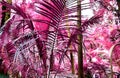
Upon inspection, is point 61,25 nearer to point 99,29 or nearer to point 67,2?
point 67,2

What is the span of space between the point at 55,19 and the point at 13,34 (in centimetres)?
61

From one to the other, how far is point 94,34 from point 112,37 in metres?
0.21

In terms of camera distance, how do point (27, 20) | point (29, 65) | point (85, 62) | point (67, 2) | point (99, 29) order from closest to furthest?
point (67, 2)
point (27, 20)
point (29, 65)
point (85, 62)
point (99, 29)

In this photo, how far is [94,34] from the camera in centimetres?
332

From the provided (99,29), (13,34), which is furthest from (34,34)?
(99,29)

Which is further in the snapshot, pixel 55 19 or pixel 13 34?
pixel 13 34

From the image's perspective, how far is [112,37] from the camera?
125 inches

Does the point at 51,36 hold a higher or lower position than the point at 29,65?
higher

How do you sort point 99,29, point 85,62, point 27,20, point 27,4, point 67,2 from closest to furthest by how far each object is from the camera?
point 67,2 → point 27,20 → point 27,4 → point 85,62 → point 99,29

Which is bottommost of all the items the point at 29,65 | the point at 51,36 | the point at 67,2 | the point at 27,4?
the point at 29,65

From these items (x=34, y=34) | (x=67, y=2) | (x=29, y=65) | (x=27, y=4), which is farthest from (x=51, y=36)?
(x=27, y=4)

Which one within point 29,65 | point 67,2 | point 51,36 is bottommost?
point 29,65

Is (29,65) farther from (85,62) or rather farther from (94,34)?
(94,34)

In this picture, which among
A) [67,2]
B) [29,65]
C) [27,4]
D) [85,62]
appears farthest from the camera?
[85,62]
